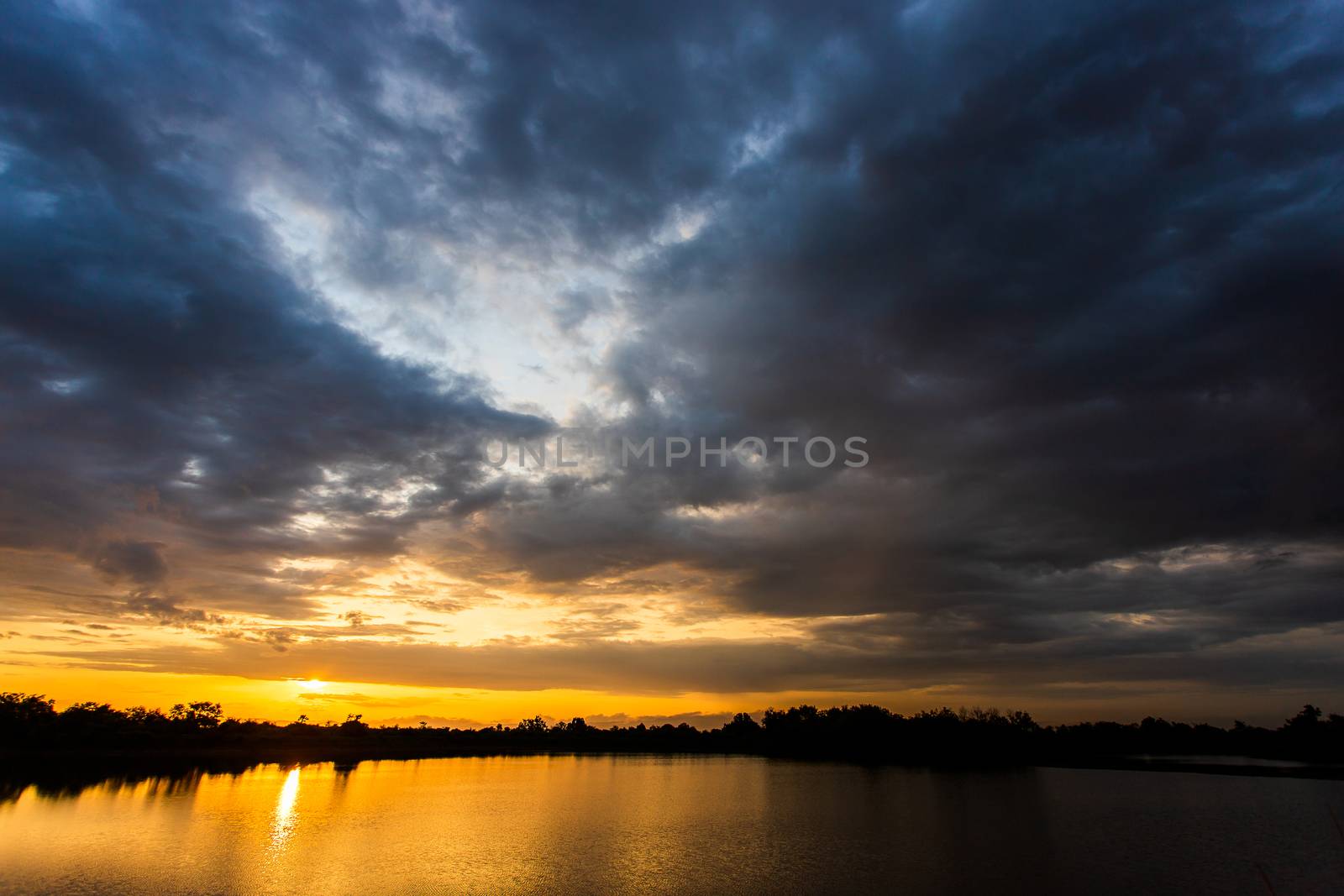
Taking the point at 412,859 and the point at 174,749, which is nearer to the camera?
the point at 412,859

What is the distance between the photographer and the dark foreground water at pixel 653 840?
43562 mm

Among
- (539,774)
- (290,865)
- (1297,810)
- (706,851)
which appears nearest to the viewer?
(290,865)

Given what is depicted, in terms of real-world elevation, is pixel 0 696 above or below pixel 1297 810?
above

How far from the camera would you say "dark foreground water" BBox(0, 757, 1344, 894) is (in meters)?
43.6

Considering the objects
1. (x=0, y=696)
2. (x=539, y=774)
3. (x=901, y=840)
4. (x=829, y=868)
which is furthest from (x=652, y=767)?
(x=0, y=696)

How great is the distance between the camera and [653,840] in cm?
5828

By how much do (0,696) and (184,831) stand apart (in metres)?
169

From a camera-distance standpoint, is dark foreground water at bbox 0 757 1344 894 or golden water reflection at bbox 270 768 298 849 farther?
golden water reflection at bbox 270 768 298 849

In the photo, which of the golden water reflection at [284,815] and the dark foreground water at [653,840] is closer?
the dark foreground water at [653,840]

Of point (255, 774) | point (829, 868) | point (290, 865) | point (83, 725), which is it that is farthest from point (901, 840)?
point (83, 725)

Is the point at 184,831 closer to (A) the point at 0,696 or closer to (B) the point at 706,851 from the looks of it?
(B) the point at 706,851

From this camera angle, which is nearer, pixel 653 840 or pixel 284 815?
pixel 653 840

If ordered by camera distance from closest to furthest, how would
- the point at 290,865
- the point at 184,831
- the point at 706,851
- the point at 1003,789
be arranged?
1. the point at 290,865
2. the point at 706,851
3. the point at 184,831
4. the point at 1003,789

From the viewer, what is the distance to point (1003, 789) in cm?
10831
